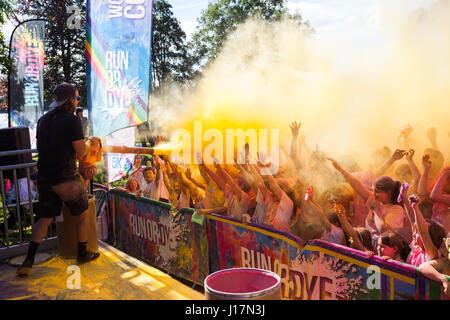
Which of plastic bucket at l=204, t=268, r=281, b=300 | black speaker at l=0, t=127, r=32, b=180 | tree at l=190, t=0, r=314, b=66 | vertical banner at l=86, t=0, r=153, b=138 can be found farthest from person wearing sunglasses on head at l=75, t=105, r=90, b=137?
tree at l=190, t=0, r=314, b=66

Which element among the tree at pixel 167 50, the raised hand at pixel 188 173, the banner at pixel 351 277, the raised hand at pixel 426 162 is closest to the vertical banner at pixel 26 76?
the raised hand at pixel 188 173

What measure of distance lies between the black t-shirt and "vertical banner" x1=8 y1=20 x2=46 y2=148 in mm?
6948

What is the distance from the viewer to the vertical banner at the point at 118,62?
6000mm

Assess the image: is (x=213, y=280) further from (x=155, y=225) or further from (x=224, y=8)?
(x=224, y=8)

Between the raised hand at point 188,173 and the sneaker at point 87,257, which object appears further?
the raised hand at point 188,173

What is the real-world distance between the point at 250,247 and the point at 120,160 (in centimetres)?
357

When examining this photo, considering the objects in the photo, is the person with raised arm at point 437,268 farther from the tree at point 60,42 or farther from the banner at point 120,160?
the tree at point 60,42

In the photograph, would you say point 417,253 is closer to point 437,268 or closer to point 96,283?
point 437,268

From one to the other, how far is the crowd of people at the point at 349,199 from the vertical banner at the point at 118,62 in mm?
1482

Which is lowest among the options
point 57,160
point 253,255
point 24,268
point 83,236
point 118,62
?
point 253,255

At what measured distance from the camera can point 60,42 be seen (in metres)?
20.2

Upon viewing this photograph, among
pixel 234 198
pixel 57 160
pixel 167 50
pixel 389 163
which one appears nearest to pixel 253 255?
pixel 234 198

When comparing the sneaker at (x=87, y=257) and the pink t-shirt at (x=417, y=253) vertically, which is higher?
the pink t-shirt at (x=417, y=253)

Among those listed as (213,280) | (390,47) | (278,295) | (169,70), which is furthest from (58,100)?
(169,70)
